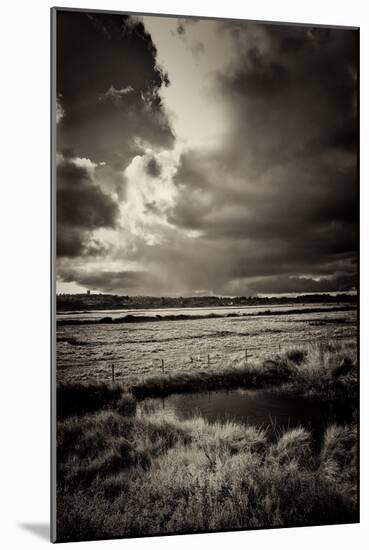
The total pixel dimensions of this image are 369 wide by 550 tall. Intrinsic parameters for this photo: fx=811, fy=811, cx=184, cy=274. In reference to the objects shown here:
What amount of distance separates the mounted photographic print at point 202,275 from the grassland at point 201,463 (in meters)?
0.01

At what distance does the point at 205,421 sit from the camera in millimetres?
5629

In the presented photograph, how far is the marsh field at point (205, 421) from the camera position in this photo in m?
5.39

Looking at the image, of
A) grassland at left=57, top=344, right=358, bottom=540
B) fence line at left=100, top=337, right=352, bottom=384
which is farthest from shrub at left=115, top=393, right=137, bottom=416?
fence line at left=100, top=337, right=352, bottom=384

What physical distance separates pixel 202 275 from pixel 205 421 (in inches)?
40.0

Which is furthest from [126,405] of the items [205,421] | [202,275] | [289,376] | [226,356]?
[289,376]

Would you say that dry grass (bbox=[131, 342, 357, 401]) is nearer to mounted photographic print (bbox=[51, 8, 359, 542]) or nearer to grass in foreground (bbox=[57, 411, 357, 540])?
mounted photographic print (bbox=[51, 8, 359, 542])

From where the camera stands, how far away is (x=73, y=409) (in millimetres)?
5398

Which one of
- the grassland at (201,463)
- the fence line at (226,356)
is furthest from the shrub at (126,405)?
the fence line at (226,356)

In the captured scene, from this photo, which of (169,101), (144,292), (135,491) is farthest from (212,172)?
(135,491)

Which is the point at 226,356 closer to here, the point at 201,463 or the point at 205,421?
the point at 205,421

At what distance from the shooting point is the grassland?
17.7 feet

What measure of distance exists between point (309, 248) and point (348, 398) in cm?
114

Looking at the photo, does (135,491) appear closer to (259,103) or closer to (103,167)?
(103,167)

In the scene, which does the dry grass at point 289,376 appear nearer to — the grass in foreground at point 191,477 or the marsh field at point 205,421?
the marsh field at point 205,421
